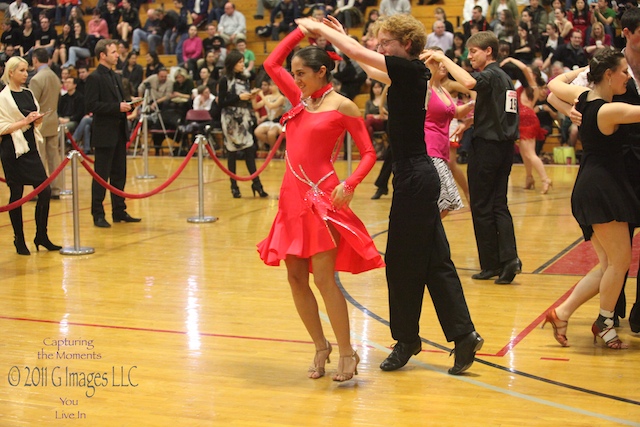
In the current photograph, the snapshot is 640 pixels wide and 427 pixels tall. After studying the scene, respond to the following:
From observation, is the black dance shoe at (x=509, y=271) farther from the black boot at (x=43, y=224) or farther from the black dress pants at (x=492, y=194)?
the black boot at (x=43, y=224)

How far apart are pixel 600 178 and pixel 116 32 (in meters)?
18.2

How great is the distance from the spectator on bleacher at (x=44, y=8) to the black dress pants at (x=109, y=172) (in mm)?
13336

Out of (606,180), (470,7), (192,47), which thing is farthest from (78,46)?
(606,180)

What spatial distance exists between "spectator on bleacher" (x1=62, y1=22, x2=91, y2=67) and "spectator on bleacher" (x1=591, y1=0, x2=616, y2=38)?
11.3 metres

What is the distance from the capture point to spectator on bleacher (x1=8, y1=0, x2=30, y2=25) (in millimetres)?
22125

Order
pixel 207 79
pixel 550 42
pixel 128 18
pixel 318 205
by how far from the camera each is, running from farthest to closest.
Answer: pixel 128 18, pixel 207 79, pixel 550 42, pixel 318 205

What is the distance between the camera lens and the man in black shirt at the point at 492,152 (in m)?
7.06

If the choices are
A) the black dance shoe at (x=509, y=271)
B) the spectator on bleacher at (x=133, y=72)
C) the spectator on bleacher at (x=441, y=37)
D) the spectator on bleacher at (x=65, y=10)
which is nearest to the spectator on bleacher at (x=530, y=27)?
the spectator on bleacher at (x=441, y=37)

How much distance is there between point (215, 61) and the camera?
59.0 ft

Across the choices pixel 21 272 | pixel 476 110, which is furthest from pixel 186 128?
pixel 476 110

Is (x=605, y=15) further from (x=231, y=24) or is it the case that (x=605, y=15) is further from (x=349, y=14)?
(x=231, y=24)

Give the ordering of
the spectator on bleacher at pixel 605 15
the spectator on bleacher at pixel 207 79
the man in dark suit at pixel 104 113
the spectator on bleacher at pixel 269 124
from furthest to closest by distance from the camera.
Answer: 1. the spectator on bleacher at pixel 207 79
2. the spectator on bleacher at pixel 269 124
3. the spectator on bleacher at pixel 605 15
4. the man in dark suit at pixel 104 113

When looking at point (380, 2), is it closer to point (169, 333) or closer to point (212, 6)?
point (212, 6)

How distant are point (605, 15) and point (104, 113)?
394 inches
